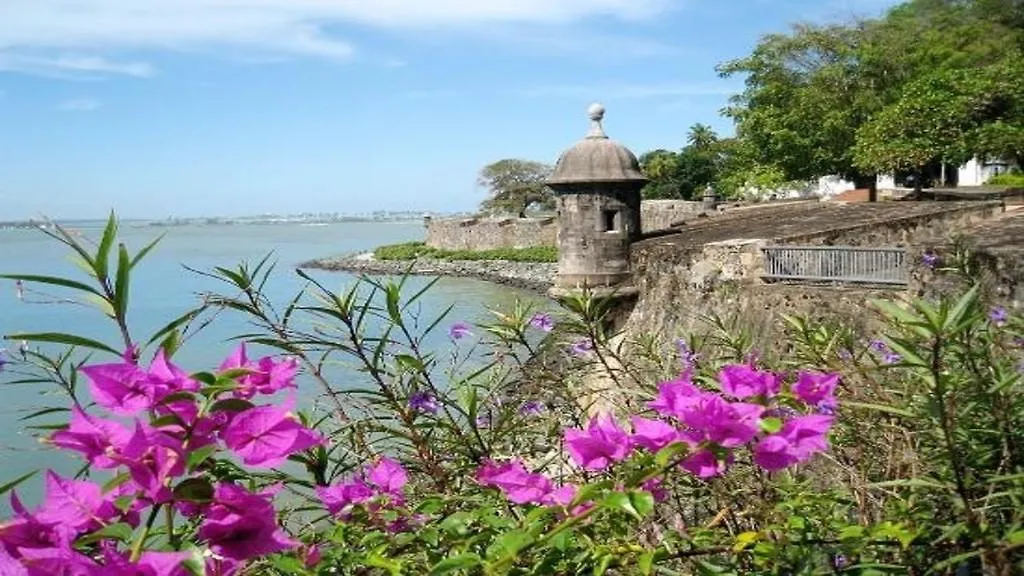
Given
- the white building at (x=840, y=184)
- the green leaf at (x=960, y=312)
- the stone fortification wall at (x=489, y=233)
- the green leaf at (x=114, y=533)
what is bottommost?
the stone fortification wall at (x=489, y=233)

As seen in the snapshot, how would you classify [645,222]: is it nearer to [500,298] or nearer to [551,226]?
[500,298]

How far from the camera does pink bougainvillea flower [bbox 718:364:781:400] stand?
148cm

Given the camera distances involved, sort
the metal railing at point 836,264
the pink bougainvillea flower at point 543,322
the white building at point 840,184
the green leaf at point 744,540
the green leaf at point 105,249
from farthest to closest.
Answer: the white building at point 840,184, the metal railing at point 836,264, the pink bougainvillea flower at point 543,322, the green leaf at point 744,540, the green leaf at point 105,249

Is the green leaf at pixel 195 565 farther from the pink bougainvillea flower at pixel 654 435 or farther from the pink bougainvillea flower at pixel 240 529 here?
the pink bougainvillea flower at pixel 654 435

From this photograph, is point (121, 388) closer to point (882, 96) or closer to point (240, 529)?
point (240, 529)

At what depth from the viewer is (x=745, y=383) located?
151cm

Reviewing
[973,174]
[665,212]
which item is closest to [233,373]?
[665,212]

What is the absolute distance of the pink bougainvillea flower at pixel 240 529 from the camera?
1.21 metres

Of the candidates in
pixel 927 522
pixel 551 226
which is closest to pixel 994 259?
pixel 927 522

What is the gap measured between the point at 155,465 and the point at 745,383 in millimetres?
882

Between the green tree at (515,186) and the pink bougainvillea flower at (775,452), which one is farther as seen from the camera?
the green tree at (515,186)

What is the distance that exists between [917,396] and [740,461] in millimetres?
462

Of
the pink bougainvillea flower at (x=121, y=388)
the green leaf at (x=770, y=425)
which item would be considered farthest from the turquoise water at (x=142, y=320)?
the green leaf at (x=770, y=425)

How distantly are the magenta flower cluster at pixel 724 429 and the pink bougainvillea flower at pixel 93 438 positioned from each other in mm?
669
